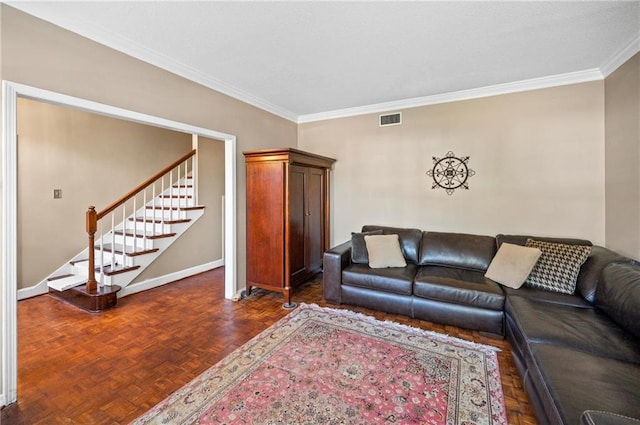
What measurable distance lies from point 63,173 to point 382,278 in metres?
4.41

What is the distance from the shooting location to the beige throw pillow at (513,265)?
2609mm

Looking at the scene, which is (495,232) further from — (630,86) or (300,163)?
(300,163)

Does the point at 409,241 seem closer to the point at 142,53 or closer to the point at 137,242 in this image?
the point at 142,53

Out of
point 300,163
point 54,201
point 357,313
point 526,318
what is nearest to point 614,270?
point 526,318

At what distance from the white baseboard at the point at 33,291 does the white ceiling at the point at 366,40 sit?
3.24 metres

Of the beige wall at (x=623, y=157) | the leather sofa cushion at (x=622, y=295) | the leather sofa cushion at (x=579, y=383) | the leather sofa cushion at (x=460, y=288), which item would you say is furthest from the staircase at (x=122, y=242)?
the beige wall at (x=623, y=157)

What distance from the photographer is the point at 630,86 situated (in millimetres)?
2525

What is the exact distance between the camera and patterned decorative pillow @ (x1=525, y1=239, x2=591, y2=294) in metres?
2.43

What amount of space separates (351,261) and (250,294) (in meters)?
1.39

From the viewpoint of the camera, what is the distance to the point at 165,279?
13.5 feet

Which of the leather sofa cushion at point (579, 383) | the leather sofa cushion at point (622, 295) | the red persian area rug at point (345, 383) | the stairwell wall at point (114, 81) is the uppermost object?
the stairwell wall at point (114, 81)

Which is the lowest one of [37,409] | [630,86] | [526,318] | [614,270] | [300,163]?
[37,409]

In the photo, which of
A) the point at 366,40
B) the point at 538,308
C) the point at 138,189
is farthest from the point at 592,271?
the point at 138,189

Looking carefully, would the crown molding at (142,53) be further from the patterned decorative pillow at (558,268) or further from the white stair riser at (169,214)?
the patterned decorative pillow at (558,268)
